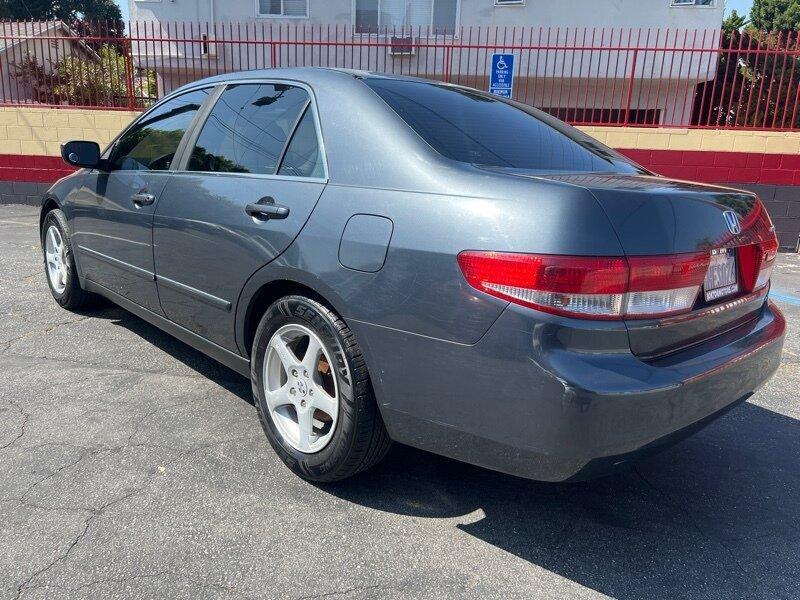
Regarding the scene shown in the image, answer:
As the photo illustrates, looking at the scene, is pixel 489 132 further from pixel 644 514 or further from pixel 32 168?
pixel 32 168

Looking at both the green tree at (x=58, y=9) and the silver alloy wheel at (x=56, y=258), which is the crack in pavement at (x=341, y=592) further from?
the green tree at (x=58, y=9)

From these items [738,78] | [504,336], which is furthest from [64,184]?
[738,78]

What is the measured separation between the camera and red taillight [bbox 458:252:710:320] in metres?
1.82

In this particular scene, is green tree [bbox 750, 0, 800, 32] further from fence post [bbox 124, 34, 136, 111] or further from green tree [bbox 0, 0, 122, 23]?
green tree [bbox 0, 0, 122, 23]

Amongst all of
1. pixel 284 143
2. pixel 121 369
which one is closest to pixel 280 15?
pixel 121 369

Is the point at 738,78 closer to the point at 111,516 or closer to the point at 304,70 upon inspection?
the point at 304,70

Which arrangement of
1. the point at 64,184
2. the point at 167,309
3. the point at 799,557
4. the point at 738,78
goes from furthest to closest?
1. the point at 738,78
2. the point at 64,184
3. the point at 167,309
4. the point at 799,557

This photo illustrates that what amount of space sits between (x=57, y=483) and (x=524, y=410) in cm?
192

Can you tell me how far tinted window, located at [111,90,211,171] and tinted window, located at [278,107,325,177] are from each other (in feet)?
3.10

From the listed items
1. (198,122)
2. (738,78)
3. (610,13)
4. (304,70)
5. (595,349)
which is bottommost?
(595,349)

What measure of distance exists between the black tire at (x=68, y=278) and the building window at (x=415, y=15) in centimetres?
978

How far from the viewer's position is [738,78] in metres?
9.89

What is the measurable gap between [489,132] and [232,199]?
115 cm

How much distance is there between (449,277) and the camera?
195 cm
